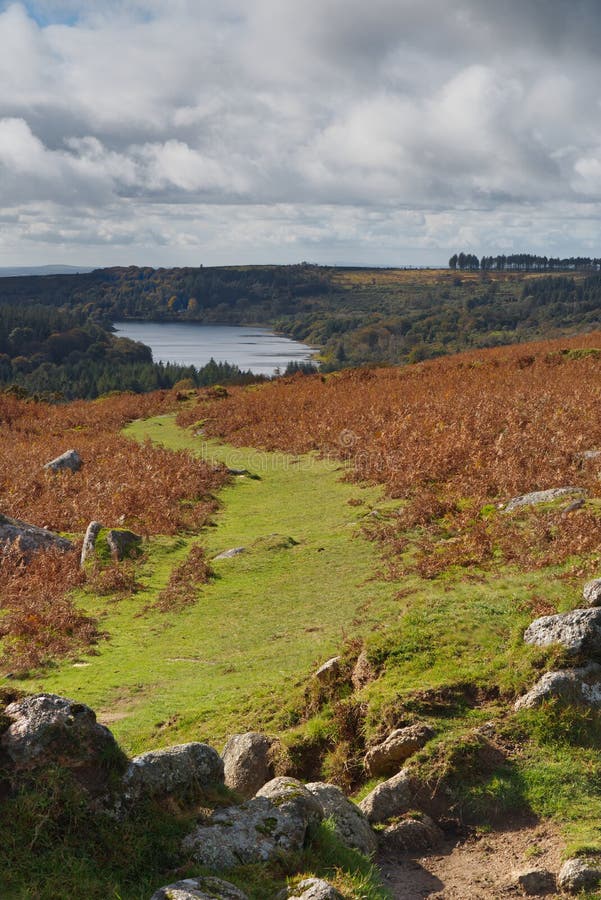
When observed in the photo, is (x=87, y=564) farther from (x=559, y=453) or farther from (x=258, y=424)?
(x=258, y=424)

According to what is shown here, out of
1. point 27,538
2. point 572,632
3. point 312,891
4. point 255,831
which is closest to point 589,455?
point 572,632

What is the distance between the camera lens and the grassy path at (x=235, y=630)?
952 centimetres

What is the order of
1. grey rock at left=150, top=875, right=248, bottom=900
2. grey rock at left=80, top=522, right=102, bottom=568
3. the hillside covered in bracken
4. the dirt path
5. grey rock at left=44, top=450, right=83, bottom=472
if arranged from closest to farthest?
grey rock at left=150, top=875, right=248, bottom=900 → the dirt path → the hillside covered in bracken → grey rock at left=80, top=522, right=102, bottom=568 → grey rock at left=44, top=450, right=83, bottom=472

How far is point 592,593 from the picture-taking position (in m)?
9.24

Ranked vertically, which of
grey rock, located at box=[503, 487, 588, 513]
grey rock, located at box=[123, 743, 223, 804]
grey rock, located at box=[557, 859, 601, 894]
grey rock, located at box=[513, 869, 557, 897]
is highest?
grey rock, located at box=[503, 487, 588, 513]

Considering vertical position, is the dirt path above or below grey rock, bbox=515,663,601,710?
below

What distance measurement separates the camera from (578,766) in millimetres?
7441

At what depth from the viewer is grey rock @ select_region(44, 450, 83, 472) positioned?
25419 millimetres

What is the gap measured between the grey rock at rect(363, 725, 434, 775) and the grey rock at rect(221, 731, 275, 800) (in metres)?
1.11

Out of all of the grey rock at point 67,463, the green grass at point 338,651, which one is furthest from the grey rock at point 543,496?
the grey rock at point 67,463

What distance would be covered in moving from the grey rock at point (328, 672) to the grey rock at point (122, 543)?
26.4 ft

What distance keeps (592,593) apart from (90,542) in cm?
1137

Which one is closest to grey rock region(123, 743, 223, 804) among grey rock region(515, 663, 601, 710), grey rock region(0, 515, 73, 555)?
grey rock region(515, 663, 601, 710)

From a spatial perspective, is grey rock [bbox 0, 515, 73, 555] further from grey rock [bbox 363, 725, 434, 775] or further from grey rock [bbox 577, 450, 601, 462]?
grey rock [bbox 577, 450, 601, 462]
